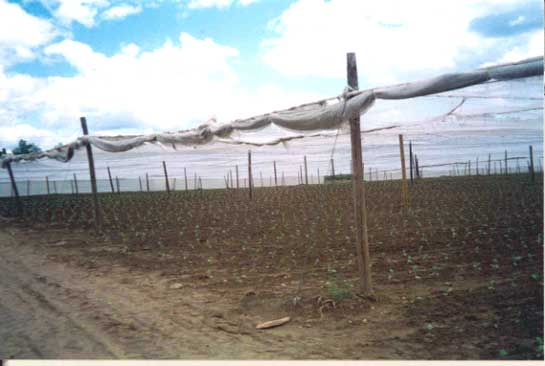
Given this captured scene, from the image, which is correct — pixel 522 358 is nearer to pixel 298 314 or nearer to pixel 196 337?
pixel 298 314

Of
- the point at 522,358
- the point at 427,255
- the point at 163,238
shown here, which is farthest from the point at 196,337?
the point at 163,238

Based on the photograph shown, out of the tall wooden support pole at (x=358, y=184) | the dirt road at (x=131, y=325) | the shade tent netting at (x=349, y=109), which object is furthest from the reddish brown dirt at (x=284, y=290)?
the shade tent netting at (x=349, y=109)

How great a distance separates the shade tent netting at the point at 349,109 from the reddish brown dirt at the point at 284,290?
1.74m

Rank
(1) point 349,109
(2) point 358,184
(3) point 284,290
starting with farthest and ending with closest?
1. (3) point 284,290
2. (2) point 358,184
3. (1) point 349,109

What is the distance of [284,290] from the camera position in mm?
4910

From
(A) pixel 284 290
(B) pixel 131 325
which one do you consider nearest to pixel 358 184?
(A) pixel 284 290

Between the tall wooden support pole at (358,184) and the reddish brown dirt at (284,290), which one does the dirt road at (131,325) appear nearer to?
the reddish brown dirt at (284,290)

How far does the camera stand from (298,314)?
13.8 feet

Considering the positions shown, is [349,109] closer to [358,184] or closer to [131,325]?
[358,184]

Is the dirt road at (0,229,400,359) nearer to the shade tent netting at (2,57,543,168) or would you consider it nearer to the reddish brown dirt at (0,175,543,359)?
the reddish brown dirt at (0,175,543,359)

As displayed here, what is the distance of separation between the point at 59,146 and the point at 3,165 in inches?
171

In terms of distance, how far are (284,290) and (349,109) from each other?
2094 millimetres

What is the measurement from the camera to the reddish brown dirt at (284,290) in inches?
141

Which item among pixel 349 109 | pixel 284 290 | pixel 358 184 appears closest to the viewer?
pixel 349 109
